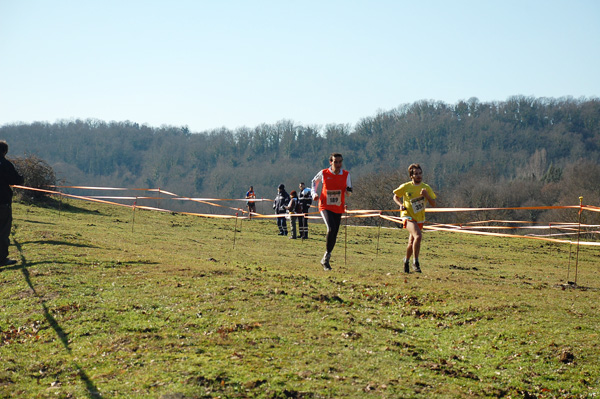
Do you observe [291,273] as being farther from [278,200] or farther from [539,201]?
[539,201]

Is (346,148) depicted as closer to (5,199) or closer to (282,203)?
(282,203)

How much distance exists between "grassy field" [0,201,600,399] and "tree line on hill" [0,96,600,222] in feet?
305

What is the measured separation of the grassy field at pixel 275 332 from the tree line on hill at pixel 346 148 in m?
93.0

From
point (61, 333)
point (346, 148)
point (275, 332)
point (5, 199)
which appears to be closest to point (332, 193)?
point (275, 332)

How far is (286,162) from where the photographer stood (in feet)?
504

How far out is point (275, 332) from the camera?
7773 mm

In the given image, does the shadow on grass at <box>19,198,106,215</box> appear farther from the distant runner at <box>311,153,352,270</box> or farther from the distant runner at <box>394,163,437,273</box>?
the distant runner at <box>394,163,437,273</box>

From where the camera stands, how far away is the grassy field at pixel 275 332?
20.7 feet

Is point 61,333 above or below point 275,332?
below

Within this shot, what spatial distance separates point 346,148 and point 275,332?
14681 centimetres

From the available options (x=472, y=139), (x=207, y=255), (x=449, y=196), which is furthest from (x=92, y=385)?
(x=472, y=139)

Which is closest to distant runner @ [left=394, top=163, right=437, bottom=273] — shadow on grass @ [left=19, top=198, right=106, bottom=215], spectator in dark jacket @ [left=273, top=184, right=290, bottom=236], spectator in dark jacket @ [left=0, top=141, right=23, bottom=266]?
spectator in dark jacket @ [left=0, top=141, right=23, bottom=266]

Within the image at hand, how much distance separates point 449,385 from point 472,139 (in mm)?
143027

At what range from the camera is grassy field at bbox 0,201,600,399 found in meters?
6.31
